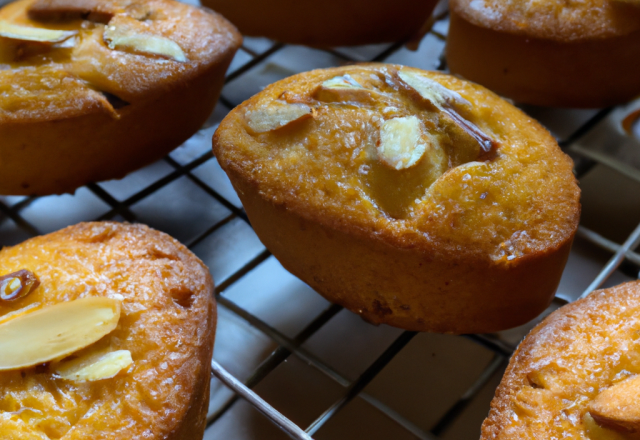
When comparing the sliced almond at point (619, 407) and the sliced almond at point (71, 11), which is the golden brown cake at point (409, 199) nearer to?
the sliced almond at point (619, 407)

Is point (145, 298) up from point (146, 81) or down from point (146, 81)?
down

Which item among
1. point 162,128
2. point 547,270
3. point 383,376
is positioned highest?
point 547,270

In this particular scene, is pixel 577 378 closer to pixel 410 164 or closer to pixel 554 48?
pixel 410 164

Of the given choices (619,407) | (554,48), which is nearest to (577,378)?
(619,407)

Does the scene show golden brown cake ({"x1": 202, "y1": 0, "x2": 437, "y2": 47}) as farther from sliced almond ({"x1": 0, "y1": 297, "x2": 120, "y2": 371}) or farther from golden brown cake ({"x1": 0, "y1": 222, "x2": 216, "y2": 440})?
sliced almond ({"x1": 0, "y1": 297, "x2": 120, "y2": 371})

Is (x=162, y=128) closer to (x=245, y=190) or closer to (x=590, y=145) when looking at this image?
(x=245, y=190)

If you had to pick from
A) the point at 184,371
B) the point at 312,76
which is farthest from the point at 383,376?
the point at 312,76

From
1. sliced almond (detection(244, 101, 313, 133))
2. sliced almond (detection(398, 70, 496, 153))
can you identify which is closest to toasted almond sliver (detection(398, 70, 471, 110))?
sliced almond (detection(398, 70, 496, 153))

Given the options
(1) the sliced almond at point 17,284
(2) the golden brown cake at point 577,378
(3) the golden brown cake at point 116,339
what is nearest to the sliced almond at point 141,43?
(3) the golden brown cake at point 116,339
